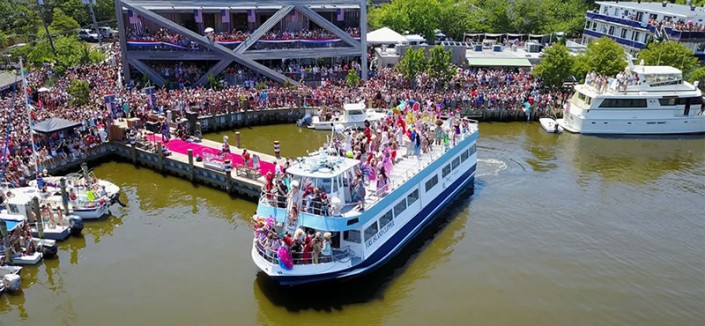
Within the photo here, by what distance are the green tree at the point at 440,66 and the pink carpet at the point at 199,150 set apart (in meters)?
21.6

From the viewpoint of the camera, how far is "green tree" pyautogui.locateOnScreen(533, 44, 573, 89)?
50375 mm

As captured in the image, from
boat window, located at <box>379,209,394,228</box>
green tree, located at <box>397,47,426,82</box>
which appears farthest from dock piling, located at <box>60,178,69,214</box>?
green tree, located at <box>397,47,426,82</box>

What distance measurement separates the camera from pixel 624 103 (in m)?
45.4

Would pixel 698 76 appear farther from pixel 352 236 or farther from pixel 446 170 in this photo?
pixel 352 236

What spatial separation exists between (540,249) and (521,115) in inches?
940

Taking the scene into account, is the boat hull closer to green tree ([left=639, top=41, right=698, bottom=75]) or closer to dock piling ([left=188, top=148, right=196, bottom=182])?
green tree ([left=639, top=41, right=698, bottom=75])

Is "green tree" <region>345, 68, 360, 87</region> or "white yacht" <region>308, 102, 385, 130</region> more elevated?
"green tree" <region>345, 68, 360, 87</region>

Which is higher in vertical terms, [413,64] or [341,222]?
[413,64]

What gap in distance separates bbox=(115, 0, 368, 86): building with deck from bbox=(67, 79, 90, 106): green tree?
8.43 meters

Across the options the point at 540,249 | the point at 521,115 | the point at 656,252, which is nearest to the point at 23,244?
the point at 540,249

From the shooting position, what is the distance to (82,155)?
119ft

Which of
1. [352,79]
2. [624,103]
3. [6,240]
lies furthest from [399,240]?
[624,103]

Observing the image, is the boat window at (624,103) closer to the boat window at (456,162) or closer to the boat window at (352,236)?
the boat window at (456,162)

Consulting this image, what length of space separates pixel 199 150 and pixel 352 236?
641 inches
